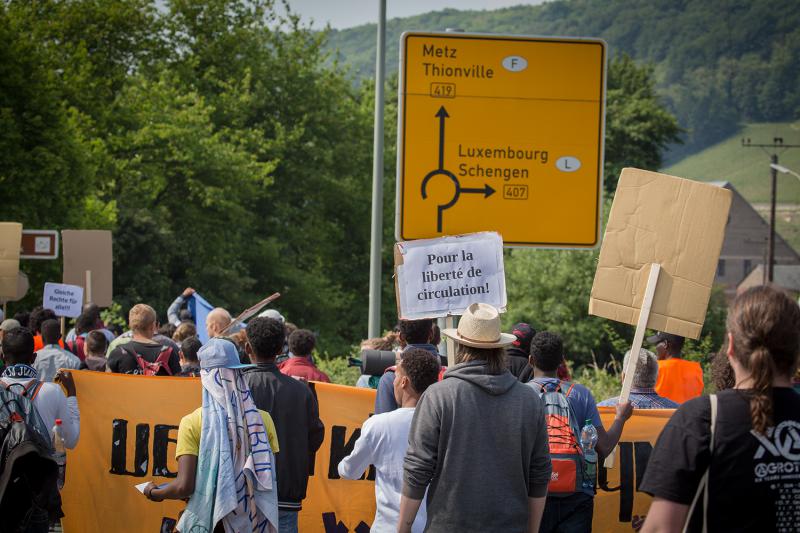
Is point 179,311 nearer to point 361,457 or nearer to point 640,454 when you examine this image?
point 640,454

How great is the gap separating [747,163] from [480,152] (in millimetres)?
158832

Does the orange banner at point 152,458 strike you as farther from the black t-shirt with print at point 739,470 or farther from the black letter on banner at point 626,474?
the black t-shirt with print at point 739,470

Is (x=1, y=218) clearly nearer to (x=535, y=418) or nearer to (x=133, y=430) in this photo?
(x=133, y=430)

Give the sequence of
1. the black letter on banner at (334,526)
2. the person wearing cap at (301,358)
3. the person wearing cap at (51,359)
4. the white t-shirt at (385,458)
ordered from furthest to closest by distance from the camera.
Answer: the person wearing cap at (51,359), the person wearing cap at (301,358), the black letter on banner at (334,526), the white t-shirt at (385,458)

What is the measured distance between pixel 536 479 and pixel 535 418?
0.28 metres

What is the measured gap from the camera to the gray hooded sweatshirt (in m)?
4.67

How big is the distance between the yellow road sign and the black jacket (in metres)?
2.40

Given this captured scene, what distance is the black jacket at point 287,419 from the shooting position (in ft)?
20.4

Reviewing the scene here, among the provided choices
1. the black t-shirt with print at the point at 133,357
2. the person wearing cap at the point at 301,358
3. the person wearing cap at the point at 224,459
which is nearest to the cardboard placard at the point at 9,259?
the black t-shirt with print at the point at 133,357

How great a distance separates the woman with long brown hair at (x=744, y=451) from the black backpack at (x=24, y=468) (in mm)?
3675

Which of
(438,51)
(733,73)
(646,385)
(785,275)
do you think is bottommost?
(785,275)

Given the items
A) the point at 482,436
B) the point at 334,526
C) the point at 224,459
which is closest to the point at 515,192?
the point at 334,526

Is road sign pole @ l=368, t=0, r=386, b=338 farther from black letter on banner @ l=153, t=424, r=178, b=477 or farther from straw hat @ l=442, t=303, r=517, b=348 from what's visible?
straw hat @ l=442, t=303, r=517, b=348

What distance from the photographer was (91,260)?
1489cm
